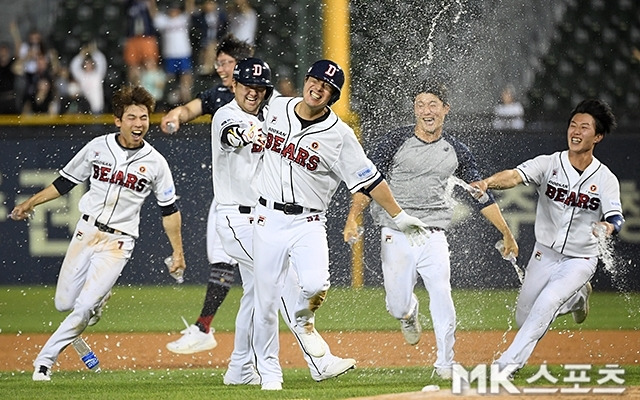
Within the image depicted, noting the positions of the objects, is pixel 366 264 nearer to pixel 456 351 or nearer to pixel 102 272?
pixel 456 351

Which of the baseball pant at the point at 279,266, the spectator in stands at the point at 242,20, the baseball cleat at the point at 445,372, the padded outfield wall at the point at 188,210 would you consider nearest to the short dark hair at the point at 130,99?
the baseball pant at the point at 279,266

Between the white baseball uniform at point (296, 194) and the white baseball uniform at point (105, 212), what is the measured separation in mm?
1372

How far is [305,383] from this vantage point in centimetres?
756

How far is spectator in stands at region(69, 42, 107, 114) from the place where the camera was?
1497 cm

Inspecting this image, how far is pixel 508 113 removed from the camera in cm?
1449

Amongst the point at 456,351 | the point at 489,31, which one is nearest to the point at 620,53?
the point at 489,31

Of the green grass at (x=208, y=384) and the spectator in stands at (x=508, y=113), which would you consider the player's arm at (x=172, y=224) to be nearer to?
the green grass at (x=208, y=384)

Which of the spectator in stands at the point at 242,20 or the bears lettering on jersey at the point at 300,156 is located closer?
the bears lettering on jersey at the point at 300,156

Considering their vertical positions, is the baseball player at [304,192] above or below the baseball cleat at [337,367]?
above

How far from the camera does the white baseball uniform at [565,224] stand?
307 inches

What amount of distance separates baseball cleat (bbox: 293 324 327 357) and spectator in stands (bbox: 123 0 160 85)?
8.62m

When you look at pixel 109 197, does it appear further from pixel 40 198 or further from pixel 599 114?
pixel 599 114

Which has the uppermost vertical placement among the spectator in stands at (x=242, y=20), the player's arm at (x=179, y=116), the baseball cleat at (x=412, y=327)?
the spectator in stands at (x=242, y=20)

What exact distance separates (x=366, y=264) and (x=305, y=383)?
5.58 m
